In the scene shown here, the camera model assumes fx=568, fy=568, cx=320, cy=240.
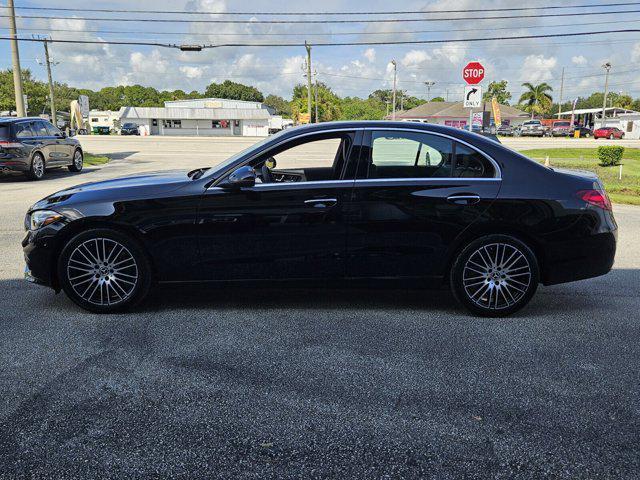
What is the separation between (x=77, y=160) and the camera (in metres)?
18.5

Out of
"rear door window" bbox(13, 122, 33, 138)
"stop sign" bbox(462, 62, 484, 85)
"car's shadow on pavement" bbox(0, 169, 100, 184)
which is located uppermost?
"stop sign" bbox(462, 62, 484, 85)

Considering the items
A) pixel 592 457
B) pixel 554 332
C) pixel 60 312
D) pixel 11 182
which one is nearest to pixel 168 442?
pixel 592 457

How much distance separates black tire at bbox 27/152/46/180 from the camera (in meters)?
15.4

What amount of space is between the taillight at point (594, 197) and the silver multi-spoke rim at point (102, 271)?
12.5ft

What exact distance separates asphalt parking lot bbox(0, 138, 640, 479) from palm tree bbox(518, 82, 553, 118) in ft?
292

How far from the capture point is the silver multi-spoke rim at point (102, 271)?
4723 millimetres

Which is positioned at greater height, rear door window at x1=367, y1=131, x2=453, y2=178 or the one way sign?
the one way sign

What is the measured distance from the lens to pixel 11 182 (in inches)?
601

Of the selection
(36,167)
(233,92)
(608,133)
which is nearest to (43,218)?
(36,167)

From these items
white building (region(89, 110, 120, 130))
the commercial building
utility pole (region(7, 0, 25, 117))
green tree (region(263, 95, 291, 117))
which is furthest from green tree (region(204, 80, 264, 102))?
utility pole (region(7, 0, 25, 117))

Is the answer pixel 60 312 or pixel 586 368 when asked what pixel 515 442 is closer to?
pixel 586 368

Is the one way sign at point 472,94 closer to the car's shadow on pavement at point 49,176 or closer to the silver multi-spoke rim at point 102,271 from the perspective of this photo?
the silver multi-spoke rim at point 102,271

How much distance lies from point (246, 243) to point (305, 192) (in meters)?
0.64

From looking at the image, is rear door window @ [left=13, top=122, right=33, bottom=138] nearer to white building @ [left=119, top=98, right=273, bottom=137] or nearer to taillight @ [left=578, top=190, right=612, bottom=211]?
taillight @ [left=578, top=190, right=612, bottom=211]
